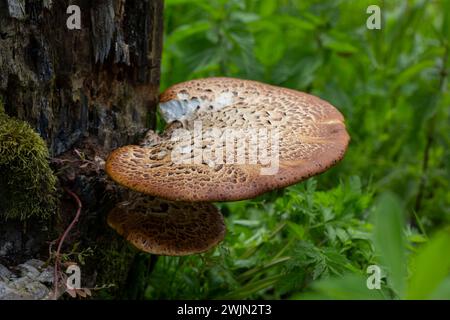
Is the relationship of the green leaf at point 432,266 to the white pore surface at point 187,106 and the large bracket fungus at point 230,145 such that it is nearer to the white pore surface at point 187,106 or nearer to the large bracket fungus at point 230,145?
the large bracket fungus at point 230,145

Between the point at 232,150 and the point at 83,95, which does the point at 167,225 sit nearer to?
the point at 232,150

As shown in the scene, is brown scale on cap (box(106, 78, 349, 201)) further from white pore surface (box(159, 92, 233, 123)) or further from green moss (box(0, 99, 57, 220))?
green moss (box(0, 99, 57, 220))

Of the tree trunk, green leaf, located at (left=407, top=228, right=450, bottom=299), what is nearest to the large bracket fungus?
the tree trunk

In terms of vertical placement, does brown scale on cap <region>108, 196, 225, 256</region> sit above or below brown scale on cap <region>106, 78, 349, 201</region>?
below

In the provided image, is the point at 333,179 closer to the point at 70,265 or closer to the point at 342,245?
the point at 342,245

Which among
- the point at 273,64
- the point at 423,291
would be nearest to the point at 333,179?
the point at 273,64

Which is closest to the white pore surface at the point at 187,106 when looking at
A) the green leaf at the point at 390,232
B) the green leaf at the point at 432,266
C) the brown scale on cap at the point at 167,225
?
the brown scale on cap at the point at 167,225
